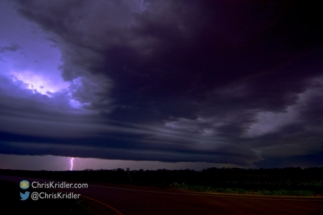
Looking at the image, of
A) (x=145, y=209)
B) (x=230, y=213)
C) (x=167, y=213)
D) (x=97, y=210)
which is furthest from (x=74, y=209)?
(x=230, y=213)

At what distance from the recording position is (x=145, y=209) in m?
12.8

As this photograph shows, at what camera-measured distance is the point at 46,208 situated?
40.0 ft

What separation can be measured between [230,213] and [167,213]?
10.5 feet

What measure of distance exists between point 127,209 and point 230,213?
5366mm

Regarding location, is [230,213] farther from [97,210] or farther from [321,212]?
[97,210]

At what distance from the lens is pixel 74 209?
38.8ft

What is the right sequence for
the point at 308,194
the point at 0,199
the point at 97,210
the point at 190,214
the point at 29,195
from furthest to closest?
the point at 308,194, the point at 29,195, the point at 0,199, the point at 97,210, the point at 190,214

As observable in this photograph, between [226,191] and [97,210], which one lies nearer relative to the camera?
[97,210]

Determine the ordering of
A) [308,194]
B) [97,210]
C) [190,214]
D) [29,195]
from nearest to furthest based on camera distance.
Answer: [190,214] → [97,210] → [29,195] → [308,194]

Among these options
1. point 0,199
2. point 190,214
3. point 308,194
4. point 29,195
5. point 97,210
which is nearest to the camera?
point 190,214

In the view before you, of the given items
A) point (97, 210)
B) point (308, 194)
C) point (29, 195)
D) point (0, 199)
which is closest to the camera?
point (97, 210)

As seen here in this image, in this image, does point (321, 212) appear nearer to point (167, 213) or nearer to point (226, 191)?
point (167, 213)

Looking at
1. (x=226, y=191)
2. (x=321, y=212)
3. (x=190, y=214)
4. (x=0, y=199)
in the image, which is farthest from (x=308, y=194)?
(x=0, y=199)

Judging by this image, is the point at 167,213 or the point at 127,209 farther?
the point at 127,209
